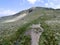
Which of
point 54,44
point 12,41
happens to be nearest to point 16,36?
point 12,41

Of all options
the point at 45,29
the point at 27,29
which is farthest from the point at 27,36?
the point at 45,29

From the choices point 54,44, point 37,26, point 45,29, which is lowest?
point 54,44

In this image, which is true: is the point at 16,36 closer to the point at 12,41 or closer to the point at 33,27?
the point at 12,41

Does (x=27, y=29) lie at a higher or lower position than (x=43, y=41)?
higher

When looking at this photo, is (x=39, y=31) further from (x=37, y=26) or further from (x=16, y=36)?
(x=16, y=36)

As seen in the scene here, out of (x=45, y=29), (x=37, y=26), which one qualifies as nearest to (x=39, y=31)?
(x=37, y=26)

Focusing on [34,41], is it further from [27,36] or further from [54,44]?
[54,44]

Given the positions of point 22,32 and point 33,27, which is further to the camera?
point 22,32

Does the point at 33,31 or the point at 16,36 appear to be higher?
the point at 33,31

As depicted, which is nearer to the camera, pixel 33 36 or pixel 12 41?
pixel 33 36
